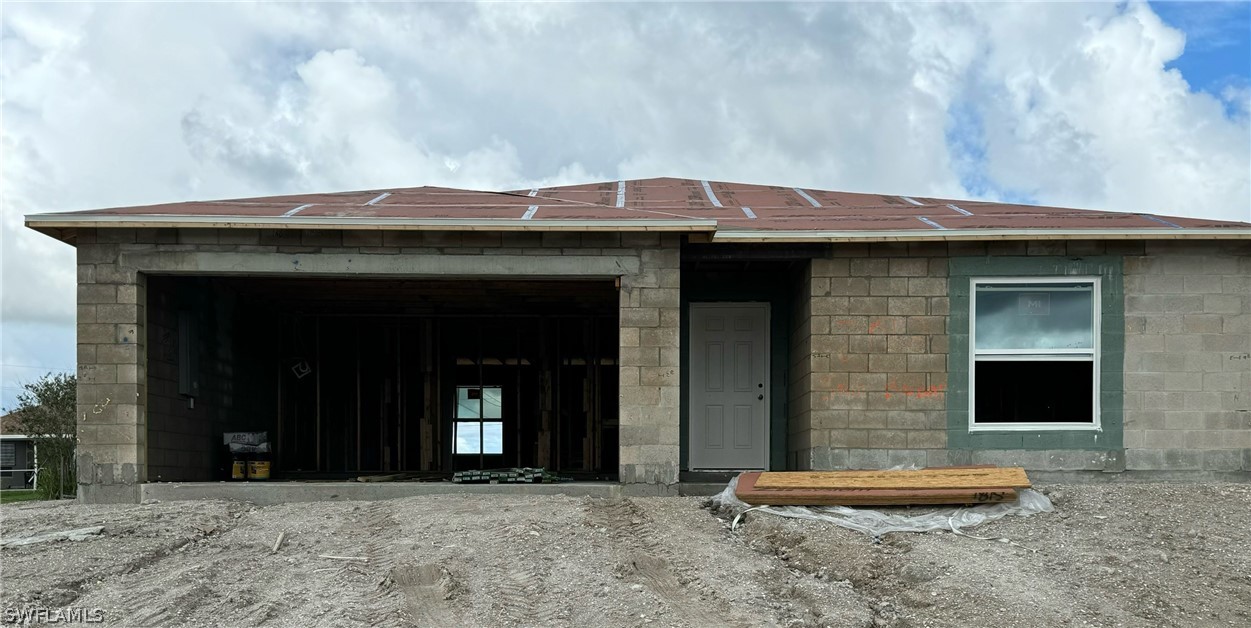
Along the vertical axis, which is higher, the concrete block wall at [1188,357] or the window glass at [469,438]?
the concrete block wall at [1188,357]

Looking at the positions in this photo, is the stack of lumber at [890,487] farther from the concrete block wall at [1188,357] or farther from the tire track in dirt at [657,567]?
the concrete block wall at [1188,357]

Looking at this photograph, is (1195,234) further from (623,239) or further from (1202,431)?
(623,239)

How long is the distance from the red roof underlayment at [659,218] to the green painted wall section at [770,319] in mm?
820

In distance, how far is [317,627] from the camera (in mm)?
6770

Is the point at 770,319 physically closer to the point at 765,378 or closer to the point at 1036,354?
the point at 765,378

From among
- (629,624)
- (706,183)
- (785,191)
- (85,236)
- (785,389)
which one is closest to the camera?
(629,624)

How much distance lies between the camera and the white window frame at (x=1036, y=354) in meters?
11.1

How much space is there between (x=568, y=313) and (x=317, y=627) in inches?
378

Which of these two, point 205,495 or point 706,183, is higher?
point 706,183

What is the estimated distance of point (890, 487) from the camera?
9.57 metres

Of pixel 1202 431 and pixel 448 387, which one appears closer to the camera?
pixel 1202 431

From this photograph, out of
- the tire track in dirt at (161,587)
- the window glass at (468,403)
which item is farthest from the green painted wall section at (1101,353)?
the window glass at (468,403)

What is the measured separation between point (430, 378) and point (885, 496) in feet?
28.4

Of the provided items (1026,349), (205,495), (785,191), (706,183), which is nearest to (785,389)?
(1026,349)
